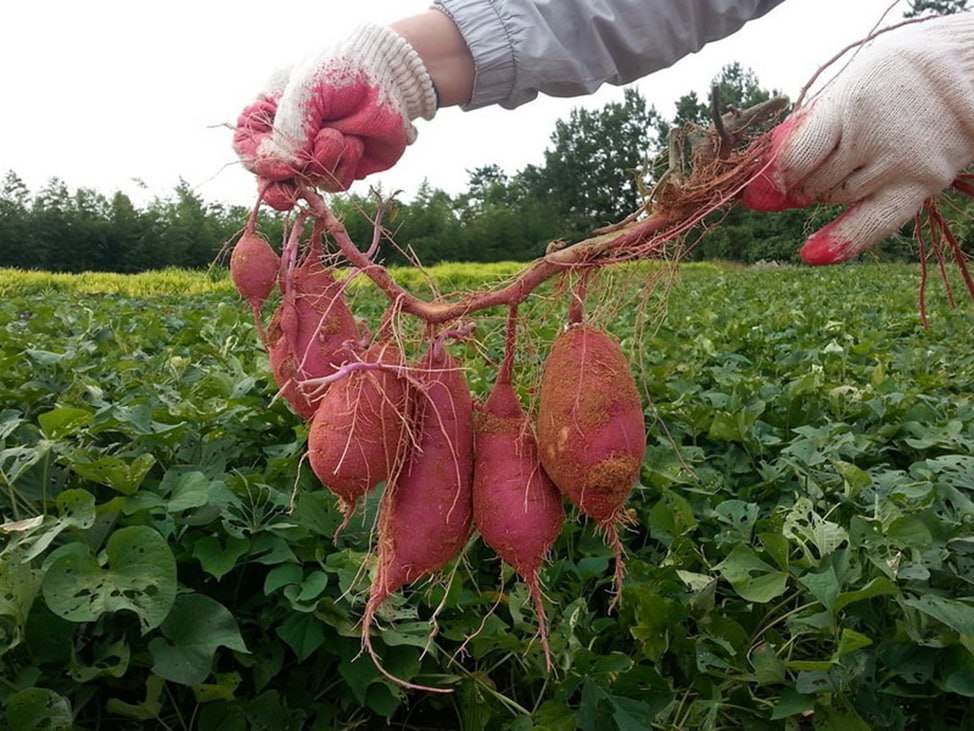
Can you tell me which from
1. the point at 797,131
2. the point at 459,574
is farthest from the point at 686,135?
the point at 459,574

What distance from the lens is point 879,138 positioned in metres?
1.27

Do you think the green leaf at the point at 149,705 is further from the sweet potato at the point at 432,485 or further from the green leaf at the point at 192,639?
the sweet potato at the point at 432,485

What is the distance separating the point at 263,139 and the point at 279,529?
0.83m

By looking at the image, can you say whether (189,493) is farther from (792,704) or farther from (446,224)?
(446,224)

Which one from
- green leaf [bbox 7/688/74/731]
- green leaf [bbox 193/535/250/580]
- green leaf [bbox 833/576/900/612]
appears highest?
green leaf [bbox 7/688/74/731]

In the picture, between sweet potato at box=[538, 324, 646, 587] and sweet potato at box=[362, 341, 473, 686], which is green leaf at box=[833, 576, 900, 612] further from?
sweet potato at box=[362, 341, 473, 686]

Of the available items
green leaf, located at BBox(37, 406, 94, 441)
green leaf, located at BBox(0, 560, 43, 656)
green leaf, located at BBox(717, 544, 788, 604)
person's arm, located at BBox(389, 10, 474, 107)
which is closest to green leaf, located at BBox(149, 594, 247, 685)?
green leaf, located at BBox(0, 560, 43, 656)

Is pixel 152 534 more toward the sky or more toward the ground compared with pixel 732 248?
more toward the sky

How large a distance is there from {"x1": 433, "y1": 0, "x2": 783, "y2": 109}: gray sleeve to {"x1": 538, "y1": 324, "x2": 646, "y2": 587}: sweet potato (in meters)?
0.52

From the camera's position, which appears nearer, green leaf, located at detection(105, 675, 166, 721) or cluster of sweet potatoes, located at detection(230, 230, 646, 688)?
cluster of sweet potatoes, located at detection(230, 230, 646, 688)

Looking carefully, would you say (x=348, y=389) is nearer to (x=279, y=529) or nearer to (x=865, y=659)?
(x=279, y=529)

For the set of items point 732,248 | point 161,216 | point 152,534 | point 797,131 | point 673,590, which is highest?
point 797,131

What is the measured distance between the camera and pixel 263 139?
53.8 inches

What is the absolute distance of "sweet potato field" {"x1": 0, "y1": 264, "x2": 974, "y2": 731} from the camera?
1402 millimetres
